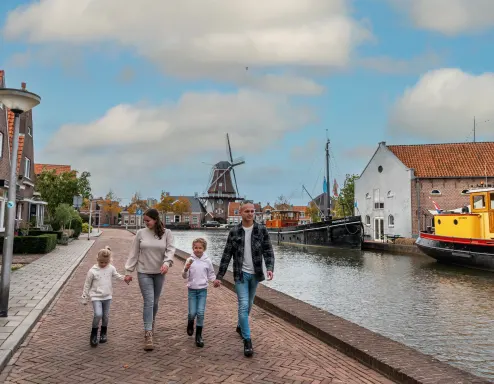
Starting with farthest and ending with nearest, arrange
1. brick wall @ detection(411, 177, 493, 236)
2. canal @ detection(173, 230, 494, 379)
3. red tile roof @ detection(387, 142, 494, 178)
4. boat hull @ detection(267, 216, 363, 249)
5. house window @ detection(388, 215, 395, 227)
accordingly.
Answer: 1. house window @ detection(388, 215, 395, 227)
2. red tile roof @ detection(387, 142, 494, 178)
3. brick wall @ detection(411, 177, 493, 236)
4. boat hull @ detection(267, 216, 363, 249)
5. canal @ detection(173, 230, 494, 379)

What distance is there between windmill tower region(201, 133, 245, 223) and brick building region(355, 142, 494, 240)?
208 feet

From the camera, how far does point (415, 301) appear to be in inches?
442

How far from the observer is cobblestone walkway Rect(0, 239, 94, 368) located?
554 centimetres

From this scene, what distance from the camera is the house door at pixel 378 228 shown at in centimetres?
3774

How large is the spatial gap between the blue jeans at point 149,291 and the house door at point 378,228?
3450cm

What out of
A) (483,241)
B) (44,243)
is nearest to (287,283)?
(483,241)

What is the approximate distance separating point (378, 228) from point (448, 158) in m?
8.42

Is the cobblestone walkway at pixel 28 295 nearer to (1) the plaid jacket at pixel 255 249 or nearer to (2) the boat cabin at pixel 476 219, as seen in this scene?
(1) the plaid jacket at pixel 255 249

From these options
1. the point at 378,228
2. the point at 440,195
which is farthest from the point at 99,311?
the point at 378,228

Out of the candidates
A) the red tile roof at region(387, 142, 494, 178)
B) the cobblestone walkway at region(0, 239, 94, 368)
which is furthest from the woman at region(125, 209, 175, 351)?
the red tile roof at region(387, 142, 494, 178)

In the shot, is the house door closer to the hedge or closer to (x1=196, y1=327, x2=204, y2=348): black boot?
the hedge

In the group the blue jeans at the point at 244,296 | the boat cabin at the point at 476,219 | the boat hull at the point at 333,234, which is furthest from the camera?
the boat hull at the point at 333,234

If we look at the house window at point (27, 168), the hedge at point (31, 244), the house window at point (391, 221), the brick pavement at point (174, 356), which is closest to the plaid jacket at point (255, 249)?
the brick pavement at point (174, 356)

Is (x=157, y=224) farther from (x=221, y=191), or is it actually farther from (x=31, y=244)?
(x=221, y=191)
